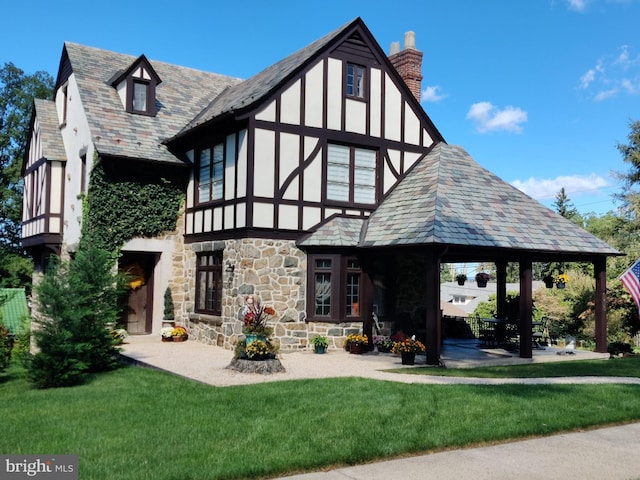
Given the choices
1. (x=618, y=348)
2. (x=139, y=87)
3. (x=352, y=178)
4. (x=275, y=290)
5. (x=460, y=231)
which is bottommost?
(x=618, y=348)

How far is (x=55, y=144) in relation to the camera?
21609 millimetres

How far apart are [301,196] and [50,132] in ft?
35.8

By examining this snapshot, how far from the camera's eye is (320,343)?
52.4 ft

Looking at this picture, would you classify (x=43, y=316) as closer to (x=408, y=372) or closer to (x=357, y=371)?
(x=357, y=371)

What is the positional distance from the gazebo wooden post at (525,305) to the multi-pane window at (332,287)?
4.22m

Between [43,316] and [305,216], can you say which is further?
[305,216]

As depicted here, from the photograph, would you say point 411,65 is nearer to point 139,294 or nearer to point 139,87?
point 139,87

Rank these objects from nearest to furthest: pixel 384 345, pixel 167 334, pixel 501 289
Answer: pixel 384 345
pixel 167 334
pixel 501 289

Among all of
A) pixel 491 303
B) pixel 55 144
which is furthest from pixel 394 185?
pixel 491 303

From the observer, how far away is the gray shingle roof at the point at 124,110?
728 inches

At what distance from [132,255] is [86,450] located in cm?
1371

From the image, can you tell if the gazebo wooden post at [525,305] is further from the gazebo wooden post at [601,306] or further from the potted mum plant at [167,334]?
the potted mum plant at [167,334]

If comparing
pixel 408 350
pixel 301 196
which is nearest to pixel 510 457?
pixel 408 350

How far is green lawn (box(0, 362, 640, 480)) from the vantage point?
21.1 ft
